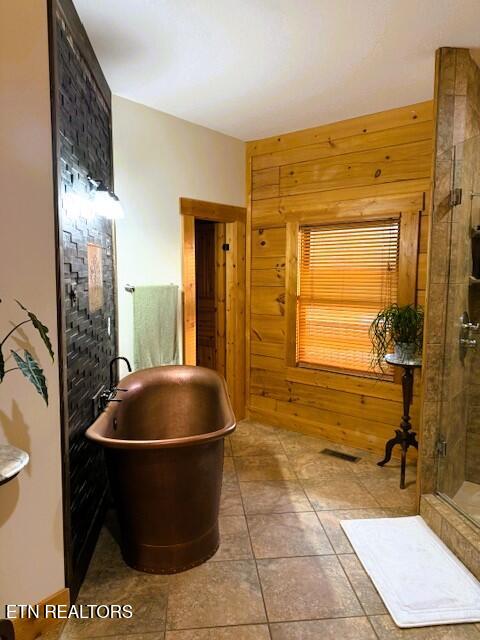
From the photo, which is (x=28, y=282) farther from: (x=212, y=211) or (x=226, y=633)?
(x=212, y=211)

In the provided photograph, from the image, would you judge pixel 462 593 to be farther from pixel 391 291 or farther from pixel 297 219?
pixel 297 219

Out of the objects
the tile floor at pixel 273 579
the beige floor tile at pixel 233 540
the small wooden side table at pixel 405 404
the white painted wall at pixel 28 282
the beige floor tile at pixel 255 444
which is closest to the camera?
the white painted wall at pixel 28 282

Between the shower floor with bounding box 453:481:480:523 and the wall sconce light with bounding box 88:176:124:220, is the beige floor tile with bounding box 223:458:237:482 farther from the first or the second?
the wall sconce light with bounding box 88:176:124:220

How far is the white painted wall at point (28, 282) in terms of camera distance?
1572 millimetres

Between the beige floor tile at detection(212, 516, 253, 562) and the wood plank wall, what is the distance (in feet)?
4.81

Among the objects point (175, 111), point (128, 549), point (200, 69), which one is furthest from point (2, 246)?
point (175, 111)

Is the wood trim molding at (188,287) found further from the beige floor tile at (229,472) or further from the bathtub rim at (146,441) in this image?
the bathtub rim at (146,441)

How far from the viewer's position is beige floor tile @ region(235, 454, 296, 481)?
10.3 ft

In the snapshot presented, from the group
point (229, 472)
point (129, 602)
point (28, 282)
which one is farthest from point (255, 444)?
point (28, 282)

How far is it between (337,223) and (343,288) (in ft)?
1.76

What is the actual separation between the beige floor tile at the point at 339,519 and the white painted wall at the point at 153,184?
5.73ft

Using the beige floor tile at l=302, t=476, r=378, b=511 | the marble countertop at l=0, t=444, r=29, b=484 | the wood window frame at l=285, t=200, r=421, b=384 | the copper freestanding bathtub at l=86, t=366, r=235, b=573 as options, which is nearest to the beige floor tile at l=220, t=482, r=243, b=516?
the copper freestanding bathtub at l=86, t=366, r=235, b=573

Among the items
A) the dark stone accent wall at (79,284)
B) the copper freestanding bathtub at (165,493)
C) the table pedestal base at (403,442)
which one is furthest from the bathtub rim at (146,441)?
the table pedestal base at (403,442)

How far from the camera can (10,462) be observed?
1.29m
